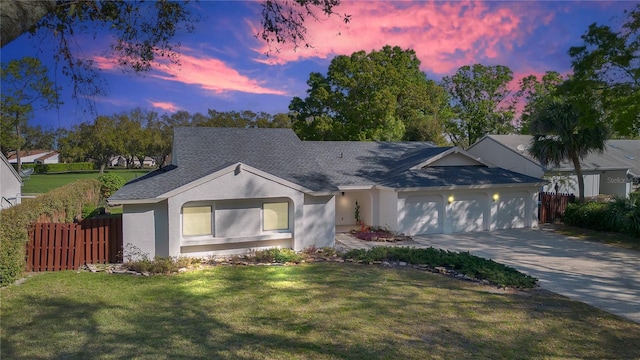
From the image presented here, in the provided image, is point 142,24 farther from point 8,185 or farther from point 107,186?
point 107,186

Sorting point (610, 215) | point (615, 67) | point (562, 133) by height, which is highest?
point (615, 67)

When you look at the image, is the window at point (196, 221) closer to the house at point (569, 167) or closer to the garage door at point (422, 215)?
the garage door at point (422, 215)

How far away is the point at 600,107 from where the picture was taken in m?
15.4

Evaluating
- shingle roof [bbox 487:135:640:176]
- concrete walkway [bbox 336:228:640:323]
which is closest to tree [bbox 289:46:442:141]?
shingle roof [bbox 487:135:640:176]

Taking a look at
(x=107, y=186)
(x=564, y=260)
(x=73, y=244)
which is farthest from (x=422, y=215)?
(x=107, y=186)

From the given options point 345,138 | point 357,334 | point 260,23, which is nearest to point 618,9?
point 260,23

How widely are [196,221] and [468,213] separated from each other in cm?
1380

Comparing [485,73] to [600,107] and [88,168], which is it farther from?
[88,168]

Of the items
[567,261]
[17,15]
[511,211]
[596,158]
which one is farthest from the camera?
[596,158]

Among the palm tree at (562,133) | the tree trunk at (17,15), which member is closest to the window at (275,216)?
the tree trunk at (17,15)

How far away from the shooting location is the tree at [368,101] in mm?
36062

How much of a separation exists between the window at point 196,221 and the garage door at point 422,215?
9.29 meters

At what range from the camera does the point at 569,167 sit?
26.5 metres

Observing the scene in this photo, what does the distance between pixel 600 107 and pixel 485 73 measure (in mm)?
34844
